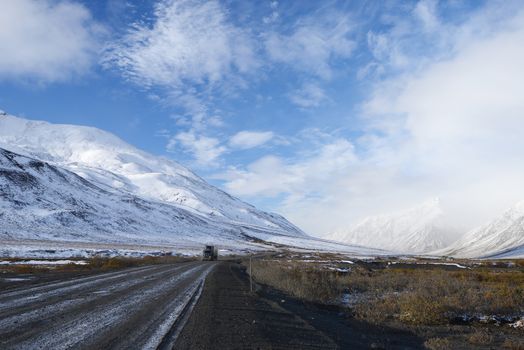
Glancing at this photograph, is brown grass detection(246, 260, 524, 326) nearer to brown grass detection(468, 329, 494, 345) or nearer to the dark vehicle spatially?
brown grass detection(468, 329, 494, 345)

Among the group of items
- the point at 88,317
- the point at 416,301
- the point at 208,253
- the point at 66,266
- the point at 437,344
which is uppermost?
the point at 208,253

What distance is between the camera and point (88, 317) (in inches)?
465

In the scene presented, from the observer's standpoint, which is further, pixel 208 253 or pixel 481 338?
pixel 208 253

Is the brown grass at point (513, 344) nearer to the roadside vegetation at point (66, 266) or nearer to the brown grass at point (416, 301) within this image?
the brown grass at point (416, 301)

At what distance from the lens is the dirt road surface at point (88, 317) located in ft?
29.2

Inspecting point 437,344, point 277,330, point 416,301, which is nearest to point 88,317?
point 277,330

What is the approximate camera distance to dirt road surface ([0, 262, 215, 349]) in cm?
891

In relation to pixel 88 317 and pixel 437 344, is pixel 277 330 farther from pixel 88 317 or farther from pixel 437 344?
pixel 88 317

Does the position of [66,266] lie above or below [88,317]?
above

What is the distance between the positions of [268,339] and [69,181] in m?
209

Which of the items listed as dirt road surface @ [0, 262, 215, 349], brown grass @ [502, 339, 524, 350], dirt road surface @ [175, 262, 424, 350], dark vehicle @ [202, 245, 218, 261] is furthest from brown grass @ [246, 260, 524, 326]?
dark vehicle @ [202, 245, 218, 261]

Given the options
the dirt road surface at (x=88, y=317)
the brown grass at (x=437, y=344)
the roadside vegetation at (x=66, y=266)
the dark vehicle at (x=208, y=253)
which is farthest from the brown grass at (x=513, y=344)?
the dark vehicle at (x=208, y=253)

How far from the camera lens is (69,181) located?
19788cm

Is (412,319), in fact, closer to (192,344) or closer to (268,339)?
(268,339)
